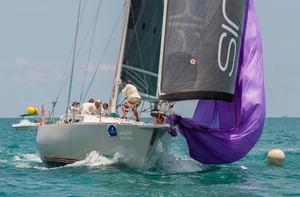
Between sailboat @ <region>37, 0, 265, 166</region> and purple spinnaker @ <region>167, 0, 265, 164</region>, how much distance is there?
26 millimetres

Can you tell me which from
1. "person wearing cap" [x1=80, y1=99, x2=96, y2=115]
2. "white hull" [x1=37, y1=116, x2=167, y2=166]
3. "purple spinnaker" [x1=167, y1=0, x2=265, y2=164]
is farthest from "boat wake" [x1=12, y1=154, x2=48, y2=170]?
"purple spinnaker" [x1=167, y1=0, x2=265, y2=164]

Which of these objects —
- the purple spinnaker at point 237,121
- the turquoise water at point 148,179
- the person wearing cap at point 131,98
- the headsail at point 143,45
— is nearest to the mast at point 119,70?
the headsail at point 143,45

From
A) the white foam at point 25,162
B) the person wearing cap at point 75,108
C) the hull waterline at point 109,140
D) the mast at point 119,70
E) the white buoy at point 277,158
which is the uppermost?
the mast at point 119,70

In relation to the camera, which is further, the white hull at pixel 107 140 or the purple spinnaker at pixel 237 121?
the purple spinnaker at pixel 237 121

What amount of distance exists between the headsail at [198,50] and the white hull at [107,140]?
51.2 inches

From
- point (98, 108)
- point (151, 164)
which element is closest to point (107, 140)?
point (151, 164)

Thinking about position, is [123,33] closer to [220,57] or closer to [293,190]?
[220,57]

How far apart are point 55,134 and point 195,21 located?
5321mm

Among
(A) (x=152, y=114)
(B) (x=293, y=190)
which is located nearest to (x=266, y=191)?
(B) (x=293, y=190)

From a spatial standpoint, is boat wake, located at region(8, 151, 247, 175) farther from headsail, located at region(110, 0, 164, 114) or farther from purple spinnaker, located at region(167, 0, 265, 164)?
headsail, located at region(110, 0, 164, 114)

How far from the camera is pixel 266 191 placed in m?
14.2

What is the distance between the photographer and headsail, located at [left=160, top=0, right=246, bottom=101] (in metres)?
15.1

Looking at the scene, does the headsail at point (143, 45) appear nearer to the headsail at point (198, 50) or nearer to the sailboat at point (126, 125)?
the sailboat at point (126, 125)

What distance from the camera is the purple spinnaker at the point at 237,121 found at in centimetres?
1656
